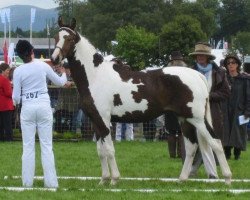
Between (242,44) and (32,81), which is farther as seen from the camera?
(242,44)

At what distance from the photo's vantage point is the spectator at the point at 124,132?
72.2 feet

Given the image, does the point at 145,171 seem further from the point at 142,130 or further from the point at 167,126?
the point at 142,130

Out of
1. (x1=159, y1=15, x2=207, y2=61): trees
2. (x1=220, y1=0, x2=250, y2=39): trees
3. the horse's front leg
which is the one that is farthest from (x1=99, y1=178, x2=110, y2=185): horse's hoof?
(x1=220, y1=0, x2=250, y2=39): trees

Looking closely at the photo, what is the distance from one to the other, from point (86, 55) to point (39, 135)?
1545mm

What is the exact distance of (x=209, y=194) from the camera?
35.2ft

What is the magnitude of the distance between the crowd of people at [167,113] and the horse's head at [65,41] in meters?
0.26

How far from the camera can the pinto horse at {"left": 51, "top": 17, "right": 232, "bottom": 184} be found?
12.0m

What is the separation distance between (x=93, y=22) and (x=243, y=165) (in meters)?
72.6

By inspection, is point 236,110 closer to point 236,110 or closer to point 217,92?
point 236,110

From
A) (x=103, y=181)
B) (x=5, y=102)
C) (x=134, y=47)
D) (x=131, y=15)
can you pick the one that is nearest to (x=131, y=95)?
(x=103, y=181)

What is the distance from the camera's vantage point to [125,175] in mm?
13734

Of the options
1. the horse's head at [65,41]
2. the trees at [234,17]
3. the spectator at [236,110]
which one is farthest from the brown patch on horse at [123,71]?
the trees at [234,17]

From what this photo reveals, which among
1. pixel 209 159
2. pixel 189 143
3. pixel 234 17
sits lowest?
pixel 209 159

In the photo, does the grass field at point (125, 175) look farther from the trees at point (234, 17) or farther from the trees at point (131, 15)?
the trees at point (234, 17)
